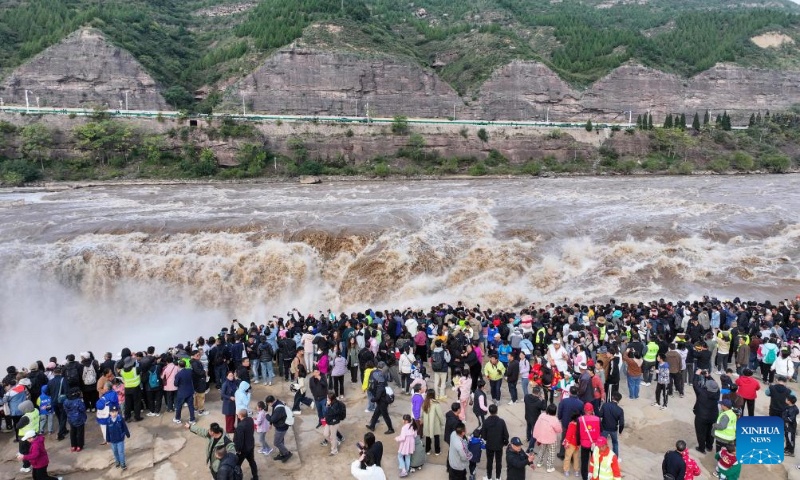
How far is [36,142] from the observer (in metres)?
57.2

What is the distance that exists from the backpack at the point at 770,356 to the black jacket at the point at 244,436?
40.4 feet

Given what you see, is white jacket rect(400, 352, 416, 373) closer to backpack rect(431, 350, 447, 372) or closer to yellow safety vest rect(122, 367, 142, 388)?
backpack rect(431, 350, 447, 372)

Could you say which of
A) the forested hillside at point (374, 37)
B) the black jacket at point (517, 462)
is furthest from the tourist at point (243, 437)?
the forested hillside at point (374, 37)

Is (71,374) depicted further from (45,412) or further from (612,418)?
(612,418)

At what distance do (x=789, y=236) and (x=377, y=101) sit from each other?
2754 inches

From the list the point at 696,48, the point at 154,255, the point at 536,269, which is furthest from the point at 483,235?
the point at 696,48

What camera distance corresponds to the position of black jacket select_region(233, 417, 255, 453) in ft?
29.0

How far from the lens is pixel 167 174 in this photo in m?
59.1

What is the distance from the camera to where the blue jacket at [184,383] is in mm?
11172

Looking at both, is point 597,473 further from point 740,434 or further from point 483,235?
point 483,235

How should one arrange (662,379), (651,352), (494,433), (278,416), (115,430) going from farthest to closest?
(651,352), (662,379), (278,416), (115,430), (494,433)

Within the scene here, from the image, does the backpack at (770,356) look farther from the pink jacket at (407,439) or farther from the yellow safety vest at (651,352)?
the pink jacket at (407,439)

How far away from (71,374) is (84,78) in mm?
85428

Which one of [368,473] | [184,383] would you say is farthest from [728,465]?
[184,383]
